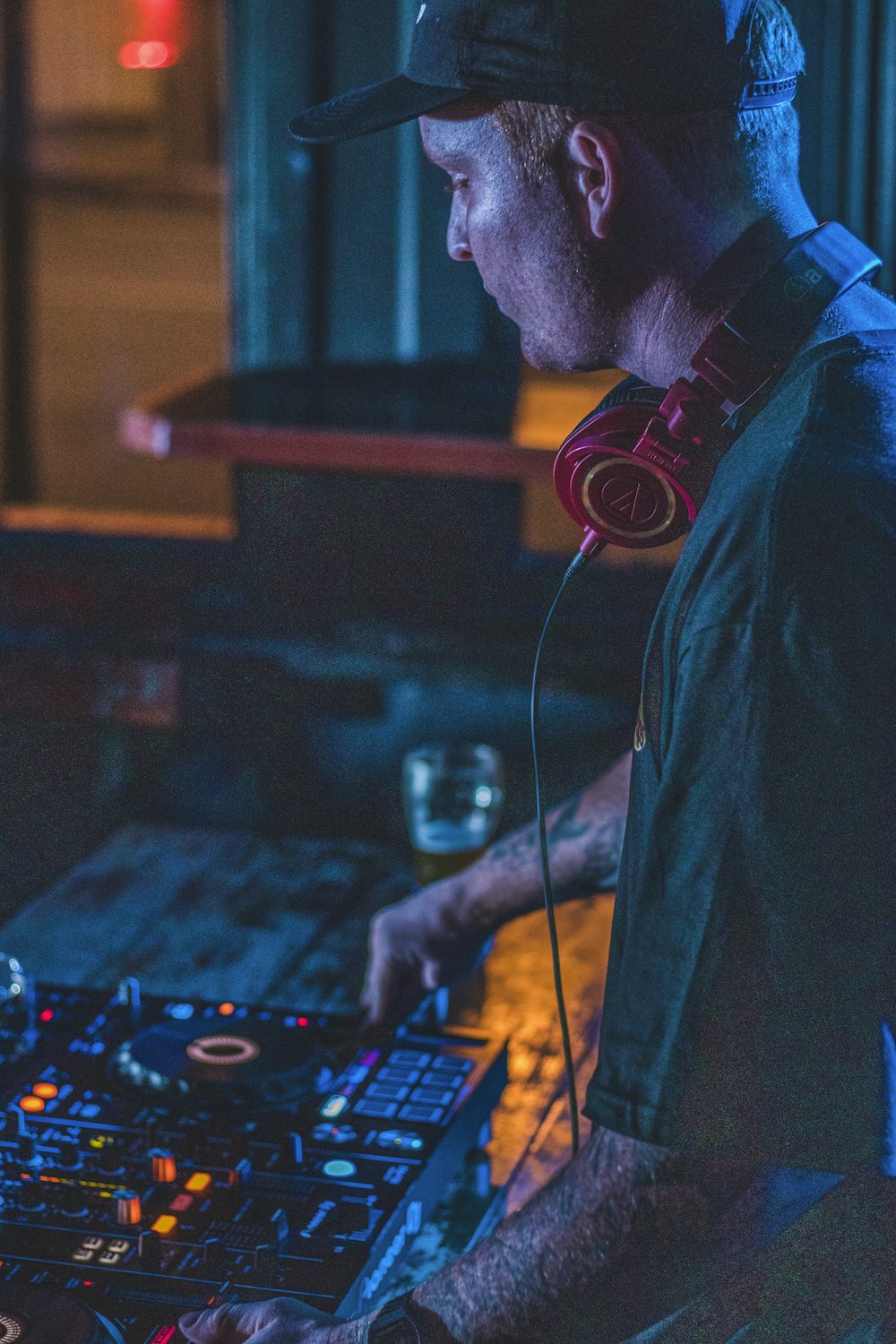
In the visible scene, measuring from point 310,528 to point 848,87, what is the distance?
1.18 meters

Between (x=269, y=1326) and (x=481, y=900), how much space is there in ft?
1.67

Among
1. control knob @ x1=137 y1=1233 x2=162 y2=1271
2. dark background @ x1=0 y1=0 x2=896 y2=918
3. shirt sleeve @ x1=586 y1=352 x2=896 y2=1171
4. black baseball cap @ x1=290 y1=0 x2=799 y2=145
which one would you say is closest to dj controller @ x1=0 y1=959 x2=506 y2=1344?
control knob @ x1=137 y1=1233 x2=162 y2=1271

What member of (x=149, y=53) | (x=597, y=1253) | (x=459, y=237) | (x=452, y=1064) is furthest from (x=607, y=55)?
(x=149, y=53)

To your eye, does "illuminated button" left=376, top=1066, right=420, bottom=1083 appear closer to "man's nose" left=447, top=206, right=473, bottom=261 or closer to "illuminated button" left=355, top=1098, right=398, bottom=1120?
"illuminated button" left=355, top=1098, right=398, bottom=1120

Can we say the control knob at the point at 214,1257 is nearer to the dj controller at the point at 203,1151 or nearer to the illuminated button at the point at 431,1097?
the dj controller at the point at 203,1151

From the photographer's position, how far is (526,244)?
97 cm

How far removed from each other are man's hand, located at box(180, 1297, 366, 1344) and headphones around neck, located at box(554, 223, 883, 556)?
471 mm

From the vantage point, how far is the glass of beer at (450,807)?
1.73 m

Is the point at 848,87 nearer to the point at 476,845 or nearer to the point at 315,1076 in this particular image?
the point at 476,845

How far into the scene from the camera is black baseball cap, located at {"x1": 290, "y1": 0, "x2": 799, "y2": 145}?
0.90 meters

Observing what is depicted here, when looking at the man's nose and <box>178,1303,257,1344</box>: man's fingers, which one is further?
the man's nose

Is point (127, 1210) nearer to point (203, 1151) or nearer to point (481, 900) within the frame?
point (203, 1151)

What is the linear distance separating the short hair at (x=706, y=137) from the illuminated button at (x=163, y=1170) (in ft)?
2.01

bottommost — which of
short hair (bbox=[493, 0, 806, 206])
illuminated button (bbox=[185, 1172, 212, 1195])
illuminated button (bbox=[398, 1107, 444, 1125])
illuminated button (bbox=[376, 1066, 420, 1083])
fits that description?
illuminated button (bbox=[376, 1066, 420, 1083])
